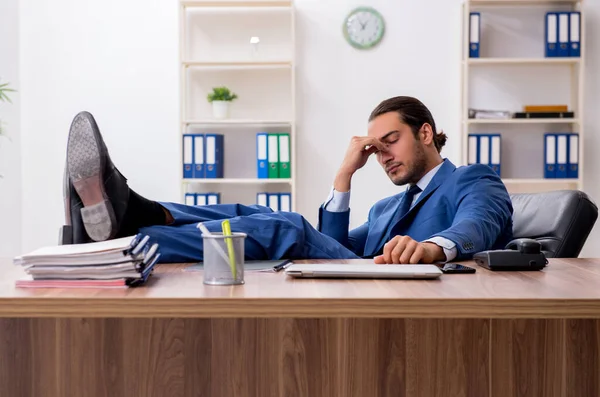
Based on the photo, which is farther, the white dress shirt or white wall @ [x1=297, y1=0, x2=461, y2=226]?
white wall @ [x1=297, y1=0, x2=461, y2=226]

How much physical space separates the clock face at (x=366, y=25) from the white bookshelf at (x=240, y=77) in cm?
41

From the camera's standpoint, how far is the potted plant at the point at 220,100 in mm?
4504

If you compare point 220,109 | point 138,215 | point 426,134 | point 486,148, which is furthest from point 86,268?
point 486,148

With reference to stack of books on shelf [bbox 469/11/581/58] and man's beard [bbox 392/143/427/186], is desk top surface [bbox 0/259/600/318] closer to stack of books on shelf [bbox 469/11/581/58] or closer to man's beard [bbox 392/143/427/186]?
man's beard [bbox 392/143/427/186]

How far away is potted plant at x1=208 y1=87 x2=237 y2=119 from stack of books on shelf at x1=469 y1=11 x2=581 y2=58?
1.53 metres

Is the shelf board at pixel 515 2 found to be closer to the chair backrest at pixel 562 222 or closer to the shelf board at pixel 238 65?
the shelf board at pixel 238 65

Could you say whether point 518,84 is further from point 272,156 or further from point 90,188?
point 90,188

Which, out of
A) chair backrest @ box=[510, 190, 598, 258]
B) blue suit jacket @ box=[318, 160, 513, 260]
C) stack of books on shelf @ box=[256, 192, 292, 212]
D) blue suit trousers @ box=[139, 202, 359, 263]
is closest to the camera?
blue suit trousers @ box=[139, 202, 359, 263]

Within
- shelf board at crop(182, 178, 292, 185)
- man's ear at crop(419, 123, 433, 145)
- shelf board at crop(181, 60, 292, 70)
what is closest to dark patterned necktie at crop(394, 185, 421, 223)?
man's ear at crop(419, 123, 433, 145)

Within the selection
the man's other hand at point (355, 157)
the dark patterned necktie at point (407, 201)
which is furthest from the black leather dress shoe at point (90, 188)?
the dark patterned necktie at point (407, 201)

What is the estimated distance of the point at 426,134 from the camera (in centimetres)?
248

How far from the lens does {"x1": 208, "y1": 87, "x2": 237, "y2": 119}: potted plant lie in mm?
4504

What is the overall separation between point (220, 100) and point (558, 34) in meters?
2.12

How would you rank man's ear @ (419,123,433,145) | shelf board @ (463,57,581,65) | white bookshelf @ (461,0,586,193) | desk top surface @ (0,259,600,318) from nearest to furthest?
desk top surface @ (0,259,600,318)
man's ear @ (419,123,433,145)
shelf board @ (463,57,581,65)
white bookshelf @ (461,0,586,193)
